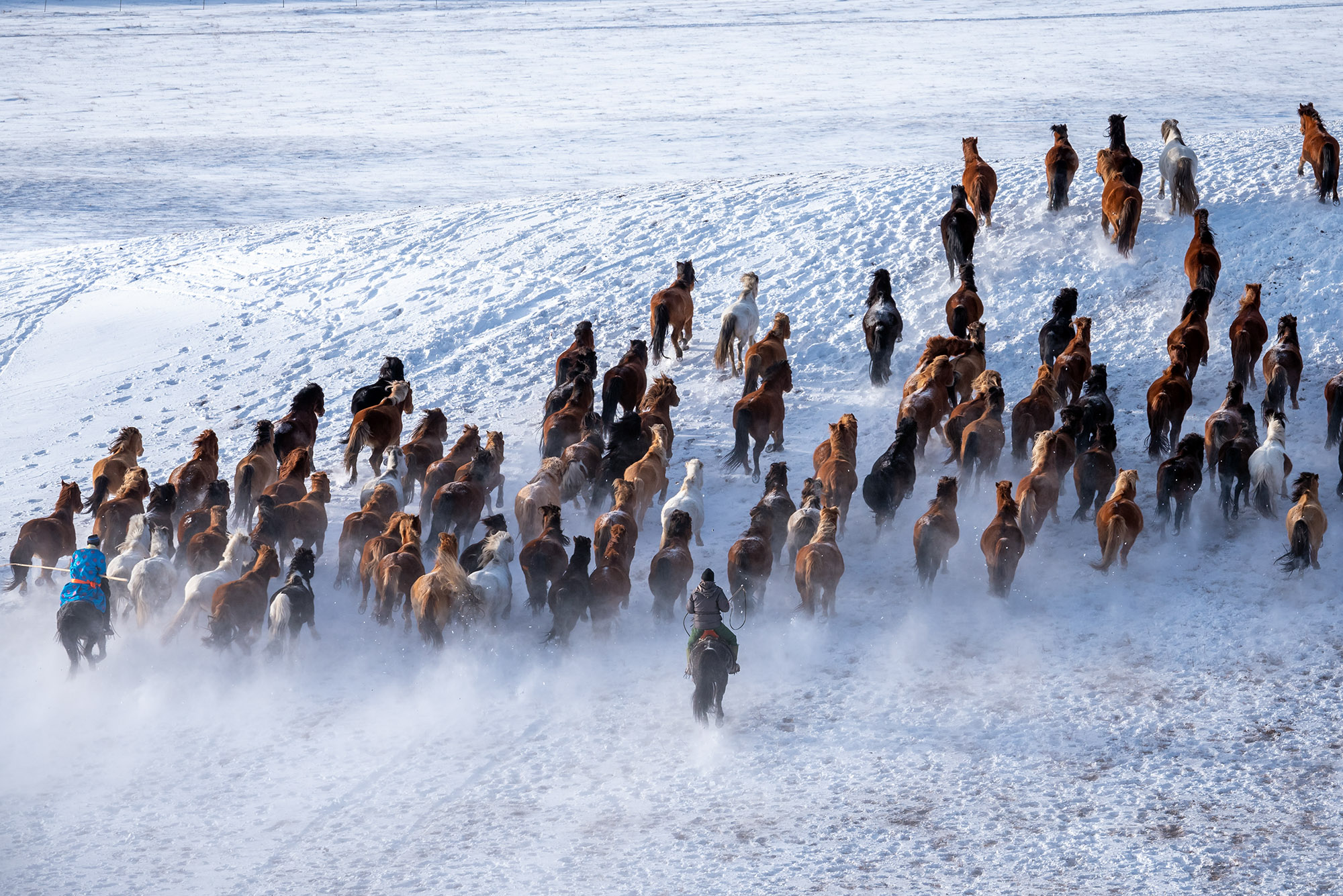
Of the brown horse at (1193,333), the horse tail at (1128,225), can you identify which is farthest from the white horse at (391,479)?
the horse tail at (1128,225)

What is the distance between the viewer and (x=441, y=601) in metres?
10.4

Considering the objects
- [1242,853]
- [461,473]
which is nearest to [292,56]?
[461,473]

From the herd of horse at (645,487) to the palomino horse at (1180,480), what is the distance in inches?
0.9

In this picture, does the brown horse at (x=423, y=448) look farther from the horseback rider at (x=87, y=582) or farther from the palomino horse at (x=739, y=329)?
the palomino horse at (x=739, y=329)

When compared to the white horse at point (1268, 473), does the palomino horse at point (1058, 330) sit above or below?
above

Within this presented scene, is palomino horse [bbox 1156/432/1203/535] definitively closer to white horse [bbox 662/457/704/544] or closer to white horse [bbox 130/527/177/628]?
white horse [bbox 662/457/704/544]

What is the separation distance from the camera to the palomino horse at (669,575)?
1078cm

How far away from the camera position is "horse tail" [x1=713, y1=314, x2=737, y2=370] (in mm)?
15281

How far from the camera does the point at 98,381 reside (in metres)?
17.5

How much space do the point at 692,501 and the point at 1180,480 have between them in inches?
173

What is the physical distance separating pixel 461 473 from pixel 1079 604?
229 inches

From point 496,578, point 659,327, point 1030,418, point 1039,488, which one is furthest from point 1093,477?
point 659,327

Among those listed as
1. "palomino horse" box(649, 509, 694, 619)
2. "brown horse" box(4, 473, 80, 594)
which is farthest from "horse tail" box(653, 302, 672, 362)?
"brown horse" box(4, 473, 80, 594)

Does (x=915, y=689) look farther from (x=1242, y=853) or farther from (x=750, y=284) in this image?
(x=750, y=284)
